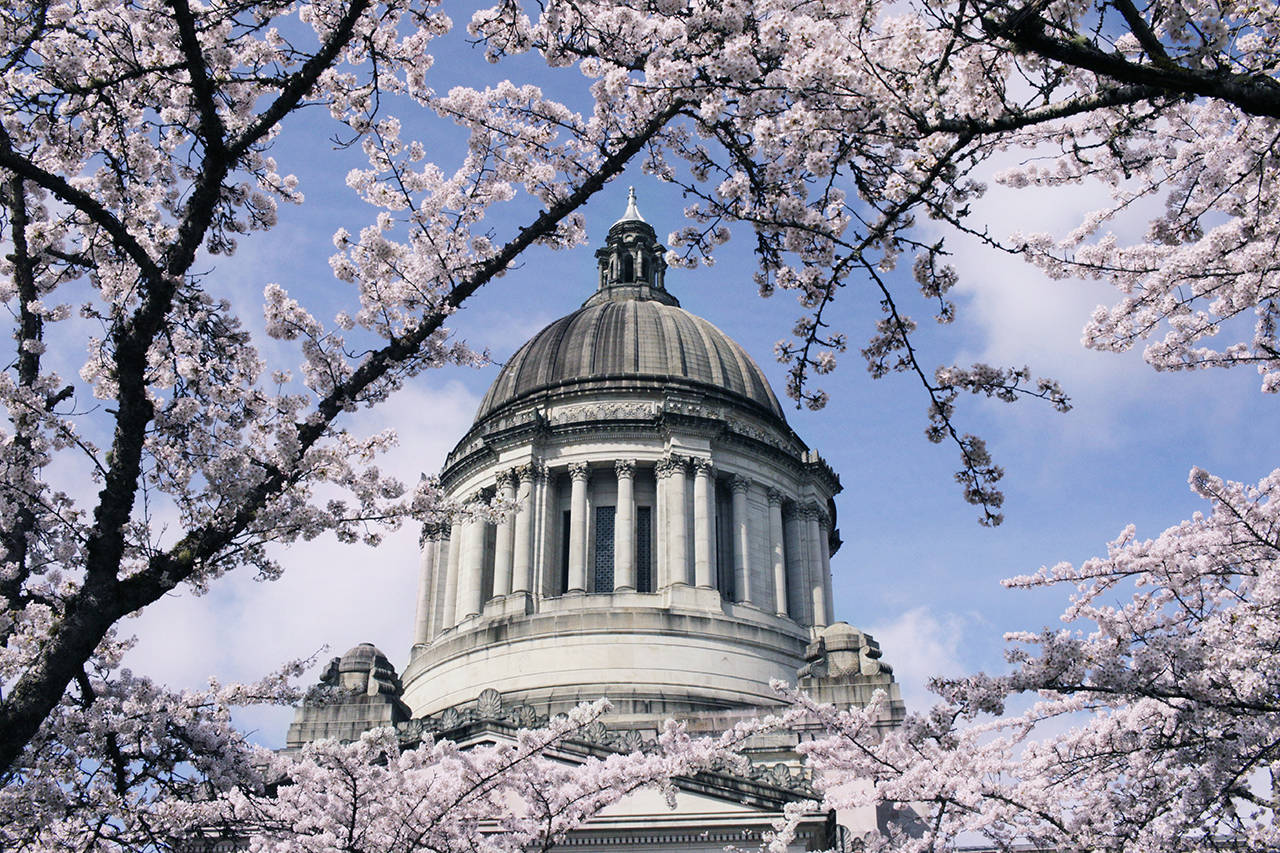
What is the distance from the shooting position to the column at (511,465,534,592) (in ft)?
132

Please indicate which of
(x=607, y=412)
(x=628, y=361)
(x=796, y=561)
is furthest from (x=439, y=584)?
(x=796, y=561)

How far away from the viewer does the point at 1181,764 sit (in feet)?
42.3

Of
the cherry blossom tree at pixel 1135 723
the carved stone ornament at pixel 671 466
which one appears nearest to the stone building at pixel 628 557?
the carved stone ornament at pixel 671 466

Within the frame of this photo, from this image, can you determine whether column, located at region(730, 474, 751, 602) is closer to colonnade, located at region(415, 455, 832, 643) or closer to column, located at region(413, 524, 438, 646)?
colonnade, located at region(415, 455, 832, 643)

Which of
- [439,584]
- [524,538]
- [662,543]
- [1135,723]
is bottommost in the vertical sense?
[1135,723]

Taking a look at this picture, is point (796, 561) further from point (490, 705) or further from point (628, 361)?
point (490, 705)

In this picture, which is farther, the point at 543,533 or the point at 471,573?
the point at 471,573

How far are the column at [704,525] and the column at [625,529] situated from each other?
2178mm

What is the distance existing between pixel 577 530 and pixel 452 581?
245 inches

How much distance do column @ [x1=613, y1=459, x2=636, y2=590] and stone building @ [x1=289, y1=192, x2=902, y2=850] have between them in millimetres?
60

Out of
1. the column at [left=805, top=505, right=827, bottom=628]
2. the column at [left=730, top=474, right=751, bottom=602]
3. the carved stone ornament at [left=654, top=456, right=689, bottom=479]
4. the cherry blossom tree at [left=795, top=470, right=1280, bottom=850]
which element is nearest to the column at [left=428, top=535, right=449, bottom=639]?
the carved stone ornament at [left=654, top=456, right=689, bottom=479]

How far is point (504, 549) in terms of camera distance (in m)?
41.5

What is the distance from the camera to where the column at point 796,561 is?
139 ft

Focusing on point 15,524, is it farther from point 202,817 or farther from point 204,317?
point 202,817
